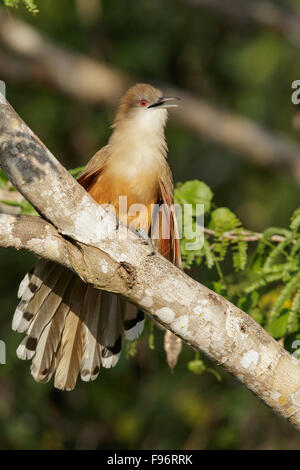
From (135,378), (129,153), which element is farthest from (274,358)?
(135,378)

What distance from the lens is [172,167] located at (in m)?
8.17

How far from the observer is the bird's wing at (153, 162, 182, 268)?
4.05 m

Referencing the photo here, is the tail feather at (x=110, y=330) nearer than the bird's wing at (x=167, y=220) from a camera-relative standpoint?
No

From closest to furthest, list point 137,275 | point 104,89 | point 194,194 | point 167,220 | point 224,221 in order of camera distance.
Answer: point 137,275 → point 167,220 → point 224,221 → point 194,194 → point 104,89

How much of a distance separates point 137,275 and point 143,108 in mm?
1514

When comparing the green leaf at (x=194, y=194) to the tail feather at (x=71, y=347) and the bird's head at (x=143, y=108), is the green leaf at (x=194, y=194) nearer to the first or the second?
the bird's head at (x=143, y=108)

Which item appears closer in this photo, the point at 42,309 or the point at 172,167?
the point at 42,309

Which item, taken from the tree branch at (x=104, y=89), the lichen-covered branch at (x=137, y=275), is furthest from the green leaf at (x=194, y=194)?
the tree branch at (x=104, y=89)

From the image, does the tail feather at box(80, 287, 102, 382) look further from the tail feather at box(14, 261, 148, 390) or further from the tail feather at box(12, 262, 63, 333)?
the tail feather at box(12, 262, 63, 333)

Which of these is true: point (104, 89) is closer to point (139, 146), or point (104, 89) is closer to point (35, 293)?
point (139, 146)

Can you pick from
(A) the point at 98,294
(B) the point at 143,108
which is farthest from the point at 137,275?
(B) the point at 143,108

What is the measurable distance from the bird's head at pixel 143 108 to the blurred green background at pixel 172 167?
7.33ft

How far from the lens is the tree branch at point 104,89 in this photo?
316 inches
